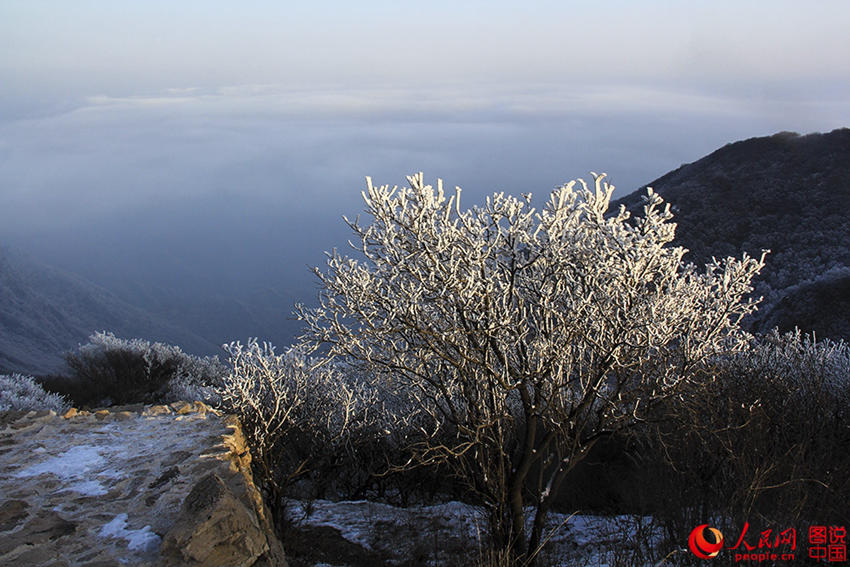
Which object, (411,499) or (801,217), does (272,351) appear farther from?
(801,217)

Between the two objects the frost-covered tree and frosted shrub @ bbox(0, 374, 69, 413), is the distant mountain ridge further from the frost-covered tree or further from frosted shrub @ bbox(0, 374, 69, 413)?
frosted shrub @ bbox(0, 374, 69, 413)

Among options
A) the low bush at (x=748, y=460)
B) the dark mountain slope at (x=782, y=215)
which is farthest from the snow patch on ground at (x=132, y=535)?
the dark mountain slope at (x=782, y=215)

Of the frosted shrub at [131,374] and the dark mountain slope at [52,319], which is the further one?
the dark mountain slope at [52,319]

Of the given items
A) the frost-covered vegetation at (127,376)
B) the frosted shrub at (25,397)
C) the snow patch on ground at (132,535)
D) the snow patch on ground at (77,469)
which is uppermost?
the snow patch on ground at (132,535)

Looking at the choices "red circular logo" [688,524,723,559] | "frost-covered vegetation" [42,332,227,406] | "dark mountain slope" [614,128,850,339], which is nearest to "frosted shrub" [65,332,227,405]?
"frost-covered vegetation" [42,332,227,406]

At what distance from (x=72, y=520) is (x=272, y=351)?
622 centimetres

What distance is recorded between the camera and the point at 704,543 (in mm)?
6297

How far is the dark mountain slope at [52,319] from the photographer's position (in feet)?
260

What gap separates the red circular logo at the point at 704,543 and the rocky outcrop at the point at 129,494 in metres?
4.08

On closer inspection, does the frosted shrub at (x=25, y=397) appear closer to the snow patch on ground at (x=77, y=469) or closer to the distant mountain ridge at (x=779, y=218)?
the snow patch on ground at (x=77, y=469)

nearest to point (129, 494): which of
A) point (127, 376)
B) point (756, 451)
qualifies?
point (756, 451)

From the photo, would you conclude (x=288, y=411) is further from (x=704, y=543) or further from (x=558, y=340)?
(x=704, y=543)

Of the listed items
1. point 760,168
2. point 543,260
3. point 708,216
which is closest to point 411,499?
point 543,260

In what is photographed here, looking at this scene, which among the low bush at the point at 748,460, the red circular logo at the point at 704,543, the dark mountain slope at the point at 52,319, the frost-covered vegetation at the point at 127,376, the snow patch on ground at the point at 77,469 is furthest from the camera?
the dark mountain slope at the point at 52,319
